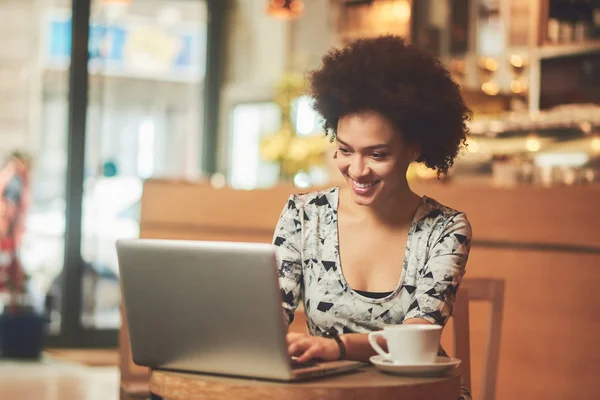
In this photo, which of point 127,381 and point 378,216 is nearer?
point 378,216

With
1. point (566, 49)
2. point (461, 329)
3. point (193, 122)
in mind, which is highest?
point (566, 49)

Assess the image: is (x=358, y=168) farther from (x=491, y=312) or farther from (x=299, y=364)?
(x=491, y=312)

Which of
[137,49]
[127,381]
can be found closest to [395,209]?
[127,381]

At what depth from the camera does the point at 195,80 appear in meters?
7.87

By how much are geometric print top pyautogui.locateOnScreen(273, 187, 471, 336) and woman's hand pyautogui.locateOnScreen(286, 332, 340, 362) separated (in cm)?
19

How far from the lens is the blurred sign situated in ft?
23.7

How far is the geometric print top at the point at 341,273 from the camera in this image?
193 centimetres

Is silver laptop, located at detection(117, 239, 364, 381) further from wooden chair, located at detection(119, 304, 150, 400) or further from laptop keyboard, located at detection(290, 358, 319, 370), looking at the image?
wooden chair, located at detection(119, 304, 150, 400)

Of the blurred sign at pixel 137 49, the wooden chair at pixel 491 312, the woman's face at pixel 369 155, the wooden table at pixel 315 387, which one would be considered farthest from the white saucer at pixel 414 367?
the blurred sign at pixel 137 49

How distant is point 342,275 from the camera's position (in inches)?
80.0

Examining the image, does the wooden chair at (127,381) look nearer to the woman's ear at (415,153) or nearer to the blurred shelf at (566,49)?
the woman's ear at (415,153)

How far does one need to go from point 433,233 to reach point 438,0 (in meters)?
5.02

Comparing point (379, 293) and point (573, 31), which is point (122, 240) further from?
point (573, 31)

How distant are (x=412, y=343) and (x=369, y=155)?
0.44 meters
